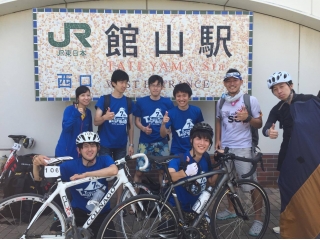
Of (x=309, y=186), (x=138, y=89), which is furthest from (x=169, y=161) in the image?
(x=138, y=89)

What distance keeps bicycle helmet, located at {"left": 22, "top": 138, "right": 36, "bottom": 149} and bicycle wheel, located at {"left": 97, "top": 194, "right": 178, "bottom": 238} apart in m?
2.60

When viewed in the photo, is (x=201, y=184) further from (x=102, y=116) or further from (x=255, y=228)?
(x=102, y=116)

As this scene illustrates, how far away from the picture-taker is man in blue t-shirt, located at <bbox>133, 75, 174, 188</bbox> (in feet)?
13.5

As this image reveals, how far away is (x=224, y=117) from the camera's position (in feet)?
12.5

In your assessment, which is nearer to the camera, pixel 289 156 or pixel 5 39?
pixel 289 156

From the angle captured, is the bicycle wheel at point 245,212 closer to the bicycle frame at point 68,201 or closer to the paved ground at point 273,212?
the paved ground at point 273,212

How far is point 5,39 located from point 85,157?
3119mm

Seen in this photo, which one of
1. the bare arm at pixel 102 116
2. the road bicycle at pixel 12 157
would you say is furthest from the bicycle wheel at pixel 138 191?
the road bicycle at pixel 12 157

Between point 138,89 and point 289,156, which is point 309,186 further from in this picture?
point 138,89

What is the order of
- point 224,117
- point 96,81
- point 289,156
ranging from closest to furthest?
point 289,156
point 224,117
point 96,81

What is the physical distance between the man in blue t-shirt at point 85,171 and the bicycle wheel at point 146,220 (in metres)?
0.32

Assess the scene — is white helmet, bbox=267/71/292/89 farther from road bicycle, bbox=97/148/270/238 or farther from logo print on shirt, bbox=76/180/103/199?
logo print on shirt, bbox=76/180/103/199

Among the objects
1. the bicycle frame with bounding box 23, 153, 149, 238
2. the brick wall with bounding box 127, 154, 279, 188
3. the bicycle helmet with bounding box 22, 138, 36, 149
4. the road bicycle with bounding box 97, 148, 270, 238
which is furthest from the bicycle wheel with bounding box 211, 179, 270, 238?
the bicycle helmet with bounding box 22, 138, 36, 149

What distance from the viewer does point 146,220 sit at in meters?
3.00
